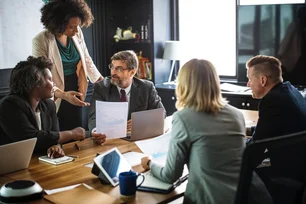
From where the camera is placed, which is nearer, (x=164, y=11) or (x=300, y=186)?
(x=300, y=186)

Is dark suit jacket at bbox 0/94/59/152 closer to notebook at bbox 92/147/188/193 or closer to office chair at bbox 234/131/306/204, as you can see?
notebook at bbox 92/147/188/193

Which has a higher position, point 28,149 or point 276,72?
point 276,72

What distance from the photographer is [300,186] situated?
192cm

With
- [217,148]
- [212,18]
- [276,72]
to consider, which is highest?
[212,18]

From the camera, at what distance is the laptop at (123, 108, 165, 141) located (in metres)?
2.83

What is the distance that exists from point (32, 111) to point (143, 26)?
9.39 ft

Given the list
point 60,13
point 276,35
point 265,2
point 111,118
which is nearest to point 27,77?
point 111,118

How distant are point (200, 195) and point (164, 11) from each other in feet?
12.2

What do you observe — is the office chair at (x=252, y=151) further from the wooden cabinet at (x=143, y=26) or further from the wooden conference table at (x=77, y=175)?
the wooden cabinet at (x=143, y=26)

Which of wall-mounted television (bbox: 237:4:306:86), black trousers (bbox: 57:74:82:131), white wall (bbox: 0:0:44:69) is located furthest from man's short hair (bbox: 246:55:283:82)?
white wall (bbox: 0:0:44:69)

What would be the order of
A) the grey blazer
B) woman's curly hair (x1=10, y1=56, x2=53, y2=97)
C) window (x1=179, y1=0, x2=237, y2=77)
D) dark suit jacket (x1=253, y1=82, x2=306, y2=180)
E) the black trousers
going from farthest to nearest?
window (x1=179, y1=0, x2=237, y2=77), the black trousers, woman's curly hair (x1=10, y1=56, x2=53, y2=97), dark suit jacket (x1=253, y1=82, x2=306, y2=180), the grey blazer

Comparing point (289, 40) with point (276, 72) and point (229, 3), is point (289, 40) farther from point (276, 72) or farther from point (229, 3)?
point (276, 72)

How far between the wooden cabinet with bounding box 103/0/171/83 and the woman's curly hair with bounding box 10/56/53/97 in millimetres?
2590

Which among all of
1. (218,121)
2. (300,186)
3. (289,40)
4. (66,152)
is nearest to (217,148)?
(218,121)
